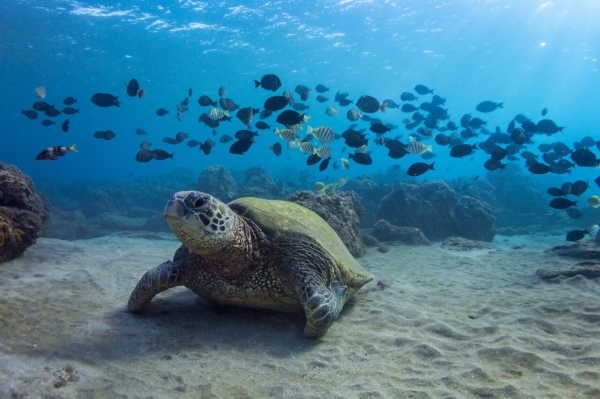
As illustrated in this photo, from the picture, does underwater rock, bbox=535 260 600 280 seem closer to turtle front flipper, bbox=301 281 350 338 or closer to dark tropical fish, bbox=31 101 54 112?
turtle front flipper, bbox=301 281 350 338

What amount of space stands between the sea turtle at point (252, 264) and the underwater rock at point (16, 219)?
3296 mm

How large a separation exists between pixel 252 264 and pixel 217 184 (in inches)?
567

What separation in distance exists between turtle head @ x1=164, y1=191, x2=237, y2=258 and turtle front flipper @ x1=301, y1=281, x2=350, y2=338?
1.05 metres

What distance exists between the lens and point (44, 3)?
81.5ft

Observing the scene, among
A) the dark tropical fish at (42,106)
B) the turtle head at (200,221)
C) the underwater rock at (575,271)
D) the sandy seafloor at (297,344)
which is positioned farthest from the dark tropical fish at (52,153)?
the underwater rock at (575,271)

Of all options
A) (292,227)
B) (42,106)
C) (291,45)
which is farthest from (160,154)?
(291,45)

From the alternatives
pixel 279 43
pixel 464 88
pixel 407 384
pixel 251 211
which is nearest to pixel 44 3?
pixel 279 43

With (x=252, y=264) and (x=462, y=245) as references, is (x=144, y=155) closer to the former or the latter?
(x=252, y=264)

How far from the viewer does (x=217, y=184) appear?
17500mm

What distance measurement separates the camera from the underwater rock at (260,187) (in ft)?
52.0

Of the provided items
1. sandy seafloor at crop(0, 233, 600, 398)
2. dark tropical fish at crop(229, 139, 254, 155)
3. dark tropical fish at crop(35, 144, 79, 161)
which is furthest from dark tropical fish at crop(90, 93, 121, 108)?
sandy seafloor at crop(0, 233, 600, 398)

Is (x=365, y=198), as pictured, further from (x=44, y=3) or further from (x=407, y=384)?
(x=44, y=3)

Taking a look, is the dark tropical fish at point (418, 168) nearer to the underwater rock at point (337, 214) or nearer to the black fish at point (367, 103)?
the underwater rock at point (337, 214)

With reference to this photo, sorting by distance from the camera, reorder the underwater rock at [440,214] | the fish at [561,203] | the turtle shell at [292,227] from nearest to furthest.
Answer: the turtle shell at [292,227] → the fish at [561,203] → the underwater rock at [440,214]
